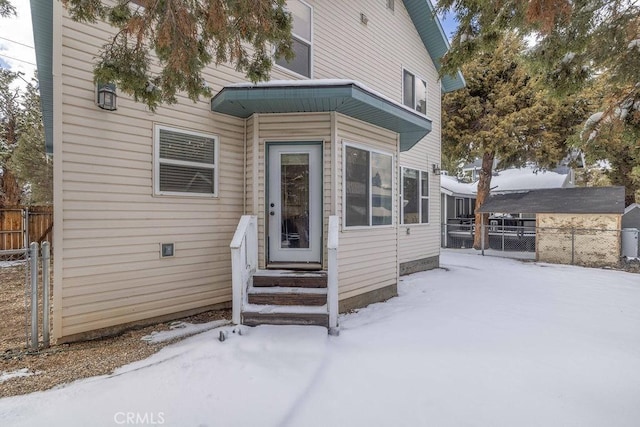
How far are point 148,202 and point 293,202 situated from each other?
204 centimetres

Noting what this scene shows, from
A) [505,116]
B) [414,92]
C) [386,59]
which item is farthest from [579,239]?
[386,59]

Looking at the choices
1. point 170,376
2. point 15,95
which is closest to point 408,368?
point 170,376

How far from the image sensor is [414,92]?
8805 mm

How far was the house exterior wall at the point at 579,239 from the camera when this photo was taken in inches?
374

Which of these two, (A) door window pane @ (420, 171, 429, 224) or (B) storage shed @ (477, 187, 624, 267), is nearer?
(A) door window pane @ (420, 171, 429, 224)

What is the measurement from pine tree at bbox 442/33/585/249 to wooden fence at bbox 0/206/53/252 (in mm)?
14583

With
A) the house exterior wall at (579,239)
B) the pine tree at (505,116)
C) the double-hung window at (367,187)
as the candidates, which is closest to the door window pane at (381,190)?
the double-hung window at (367,187)

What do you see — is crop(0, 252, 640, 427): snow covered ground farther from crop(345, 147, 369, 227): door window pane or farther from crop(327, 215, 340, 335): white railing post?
crop(345, 147, 369, 227): door window pane

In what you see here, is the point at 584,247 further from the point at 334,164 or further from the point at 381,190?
the point at 334,164

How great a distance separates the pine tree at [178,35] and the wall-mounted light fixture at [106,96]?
0.61 m

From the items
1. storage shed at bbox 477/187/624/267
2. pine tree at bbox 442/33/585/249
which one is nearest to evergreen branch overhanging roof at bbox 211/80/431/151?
pine tree at bbox 442/33/585/249

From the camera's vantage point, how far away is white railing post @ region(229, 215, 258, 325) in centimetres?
404

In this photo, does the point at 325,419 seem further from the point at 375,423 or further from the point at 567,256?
the point at 567,256

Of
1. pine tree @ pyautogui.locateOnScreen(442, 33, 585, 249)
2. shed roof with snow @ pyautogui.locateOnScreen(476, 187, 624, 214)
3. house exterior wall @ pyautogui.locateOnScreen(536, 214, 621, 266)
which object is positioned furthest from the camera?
pine tree @ pyautogui.locateOnScreen(442, 33, 585, 249)
